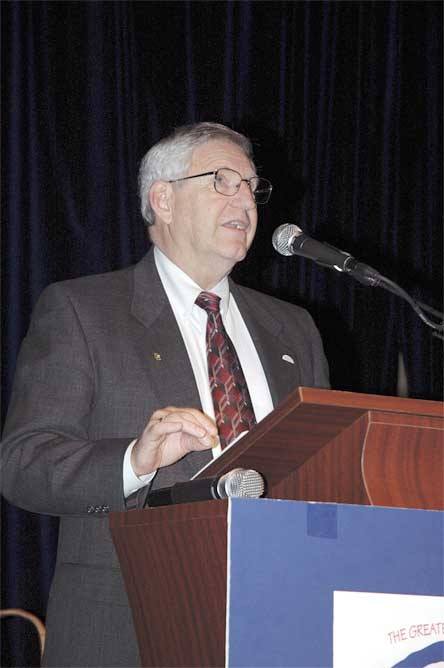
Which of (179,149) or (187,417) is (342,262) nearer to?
(187,417)

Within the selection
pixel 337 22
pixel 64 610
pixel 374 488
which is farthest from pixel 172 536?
pixel 337 22

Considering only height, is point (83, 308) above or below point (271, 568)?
above

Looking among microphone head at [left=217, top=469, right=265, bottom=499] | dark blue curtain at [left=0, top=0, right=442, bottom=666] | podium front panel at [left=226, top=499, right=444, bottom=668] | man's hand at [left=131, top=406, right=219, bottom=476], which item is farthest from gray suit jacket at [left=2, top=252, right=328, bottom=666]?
dark blue curtain at [left=0, top=0, right=442, bottom=666]

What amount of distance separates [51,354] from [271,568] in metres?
1.01

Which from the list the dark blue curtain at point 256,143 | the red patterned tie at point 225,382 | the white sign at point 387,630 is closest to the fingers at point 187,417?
the white sign at point 387,630

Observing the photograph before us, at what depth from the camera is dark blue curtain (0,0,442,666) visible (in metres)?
3.64

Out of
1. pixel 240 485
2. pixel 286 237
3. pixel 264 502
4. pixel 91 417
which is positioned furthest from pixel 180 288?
pixel 264 502

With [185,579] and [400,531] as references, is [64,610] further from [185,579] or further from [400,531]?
[400,531]

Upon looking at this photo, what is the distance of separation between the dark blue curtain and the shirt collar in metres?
1.14

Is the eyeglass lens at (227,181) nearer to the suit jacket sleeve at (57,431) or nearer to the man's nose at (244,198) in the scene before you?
the man's nose at (244,198)

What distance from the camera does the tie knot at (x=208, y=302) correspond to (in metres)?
2.48

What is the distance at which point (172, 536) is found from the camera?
4.79 ft

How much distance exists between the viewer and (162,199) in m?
2.70

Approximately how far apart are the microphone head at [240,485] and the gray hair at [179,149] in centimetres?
135
